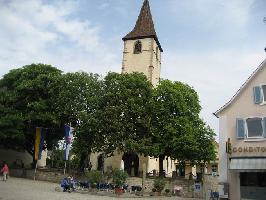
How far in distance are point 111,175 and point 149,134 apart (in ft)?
34.4

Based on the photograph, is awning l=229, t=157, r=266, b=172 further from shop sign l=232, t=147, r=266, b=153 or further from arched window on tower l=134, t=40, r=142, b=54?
arched window on tower l=134, t=40, r=142, b=54

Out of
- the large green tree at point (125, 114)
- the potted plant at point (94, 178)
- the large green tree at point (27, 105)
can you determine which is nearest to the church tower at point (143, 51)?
the large green tree at point (125, 114)

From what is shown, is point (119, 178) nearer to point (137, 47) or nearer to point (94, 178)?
point (94, 178)

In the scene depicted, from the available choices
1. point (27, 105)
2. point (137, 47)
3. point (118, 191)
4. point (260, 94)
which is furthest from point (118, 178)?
point (137, 47)

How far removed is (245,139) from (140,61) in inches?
1335

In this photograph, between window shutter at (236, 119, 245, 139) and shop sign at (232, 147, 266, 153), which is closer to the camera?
shop sign at (232, 147, 266, 153)

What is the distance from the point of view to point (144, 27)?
62219mm

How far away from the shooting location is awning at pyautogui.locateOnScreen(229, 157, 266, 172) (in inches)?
949

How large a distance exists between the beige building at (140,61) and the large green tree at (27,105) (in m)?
8.83

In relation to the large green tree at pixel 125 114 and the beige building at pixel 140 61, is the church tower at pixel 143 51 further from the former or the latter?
the large green tree at pixel 125 114

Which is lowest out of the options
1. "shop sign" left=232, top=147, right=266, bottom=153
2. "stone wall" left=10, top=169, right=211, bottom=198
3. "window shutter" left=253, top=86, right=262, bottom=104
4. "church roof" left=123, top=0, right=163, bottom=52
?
"stone wall" left=10, top=169, right=211, bottom=198

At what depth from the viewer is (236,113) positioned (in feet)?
88.1

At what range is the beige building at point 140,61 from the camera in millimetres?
52812

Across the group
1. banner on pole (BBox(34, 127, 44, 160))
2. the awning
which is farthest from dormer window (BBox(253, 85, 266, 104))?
banner on pole (BBox(34, 127, 44, 160))
